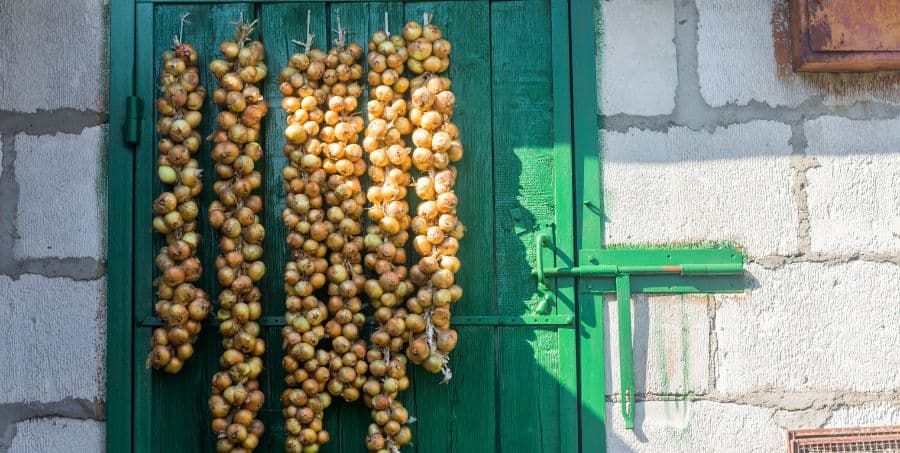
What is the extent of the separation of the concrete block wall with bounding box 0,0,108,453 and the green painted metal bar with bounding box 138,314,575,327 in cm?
15

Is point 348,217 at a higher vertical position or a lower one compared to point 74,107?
lower

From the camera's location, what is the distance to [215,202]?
107 inches

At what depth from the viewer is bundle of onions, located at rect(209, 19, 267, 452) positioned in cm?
263

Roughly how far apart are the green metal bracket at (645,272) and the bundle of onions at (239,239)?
741 mm

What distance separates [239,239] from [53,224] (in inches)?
19.9

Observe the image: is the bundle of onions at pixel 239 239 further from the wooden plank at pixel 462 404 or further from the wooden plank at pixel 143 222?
the wooden plank at pixel 462 404

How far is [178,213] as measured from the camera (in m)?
2.70

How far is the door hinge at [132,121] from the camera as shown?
276 centimetres

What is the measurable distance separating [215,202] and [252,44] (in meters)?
0.43

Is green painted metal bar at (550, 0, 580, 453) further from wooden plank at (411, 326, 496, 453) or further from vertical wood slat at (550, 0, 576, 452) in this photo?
wooden plank at (411, 326, 496, 453)

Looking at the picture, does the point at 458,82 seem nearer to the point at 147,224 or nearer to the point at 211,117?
the point at 211,117

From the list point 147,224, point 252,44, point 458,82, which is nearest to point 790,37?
point 458,82

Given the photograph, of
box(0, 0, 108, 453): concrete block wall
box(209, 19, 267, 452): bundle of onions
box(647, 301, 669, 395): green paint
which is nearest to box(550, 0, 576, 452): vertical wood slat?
box(647, 301, 669, 395): green paint

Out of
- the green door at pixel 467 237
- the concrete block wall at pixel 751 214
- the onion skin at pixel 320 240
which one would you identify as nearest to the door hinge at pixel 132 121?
the green door at pixel 467 237
